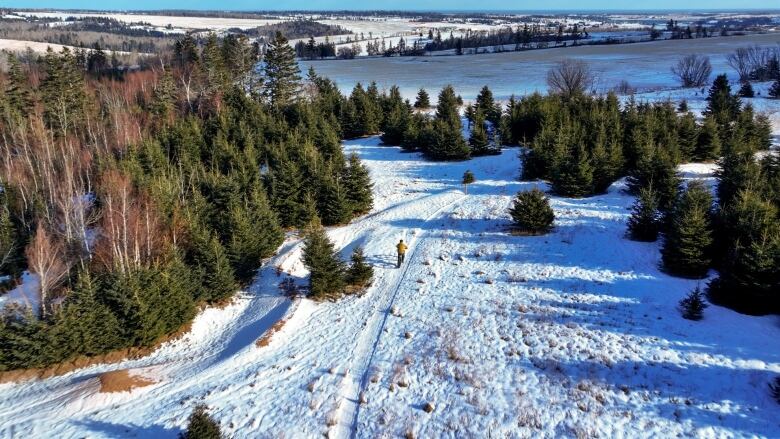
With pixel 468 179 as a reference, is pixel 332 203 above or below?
below

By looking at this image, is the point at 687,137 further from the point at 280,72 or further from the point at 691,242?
the point at 280,72

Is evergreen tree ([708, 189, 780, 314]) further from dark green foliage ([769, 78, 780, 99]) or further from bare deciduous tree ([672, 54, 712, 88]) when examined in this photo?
bare deciduous tree ([672, 54, 712, 88])

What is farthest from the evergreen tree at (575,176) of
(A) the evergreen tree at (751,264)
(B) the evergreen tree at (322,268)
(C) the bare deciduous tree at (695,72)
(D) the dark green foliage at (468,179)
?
(C) the bare deciduous tree at (695,72)

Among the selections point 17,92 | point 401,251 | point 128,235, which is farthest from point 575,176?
point 17,92

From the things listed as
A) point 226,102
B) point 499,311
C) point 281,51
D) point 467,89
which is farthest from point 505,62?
point 499,311

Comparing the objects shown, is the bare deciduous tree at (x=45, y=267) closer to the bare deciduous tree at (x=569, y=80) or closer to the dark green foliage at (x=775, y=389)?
the dark green foliage at (x=775, y=389)

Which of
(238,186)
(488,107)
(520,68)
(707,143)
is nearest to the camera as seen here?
(238,186)

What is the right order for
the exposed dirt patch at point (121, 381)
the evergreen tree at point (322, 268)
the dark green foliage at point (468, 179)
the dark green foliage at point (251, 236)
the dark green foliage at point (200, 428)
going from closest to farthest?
the dark green foliage at point (200, 428), the exposed dirt patch at point (121, 381), the evergreen tree at point (322, 268), the dark green foliage at point (251, 236), the dark green foliage at point (468, 179)
